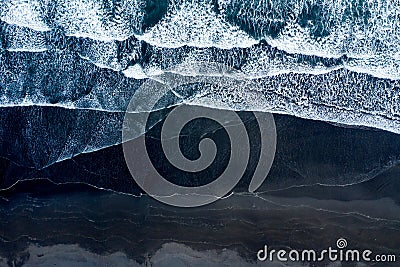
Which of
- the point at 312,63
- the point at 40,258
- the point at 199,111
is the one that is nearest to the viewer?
the point at 312,63

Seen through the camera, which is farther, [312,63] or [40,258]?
[40,258]

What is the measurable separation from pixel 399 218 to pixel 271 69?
0.35 m

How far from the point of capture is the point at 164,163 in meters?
0.71

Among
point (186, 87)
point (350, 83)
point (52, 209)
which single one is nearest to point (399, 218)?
point (350, 83)

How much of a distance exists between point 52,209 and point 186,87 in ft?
1.08

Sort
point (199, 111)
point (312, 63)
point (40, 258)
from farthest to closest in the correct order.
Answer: point (40, 258) → point (199, 111) → point (312, 63)

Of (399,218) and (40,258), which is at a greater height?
(399,218)

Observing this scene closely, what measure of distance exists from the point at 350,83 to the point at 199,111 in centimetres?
20

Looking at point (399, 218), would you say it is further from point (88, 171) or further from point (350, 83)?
point (88, 171)

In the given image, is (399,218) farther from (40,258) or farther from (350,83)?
(40,258)

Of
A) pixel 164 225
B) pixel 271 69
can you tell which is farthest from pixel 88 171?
pixel 271 69

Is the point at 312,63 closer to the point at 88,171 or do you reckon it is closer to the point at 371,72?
the point at 371,72

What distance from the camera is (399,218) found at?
28.3 inches

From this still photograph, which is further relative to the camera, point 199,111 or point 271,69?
point 199,111
